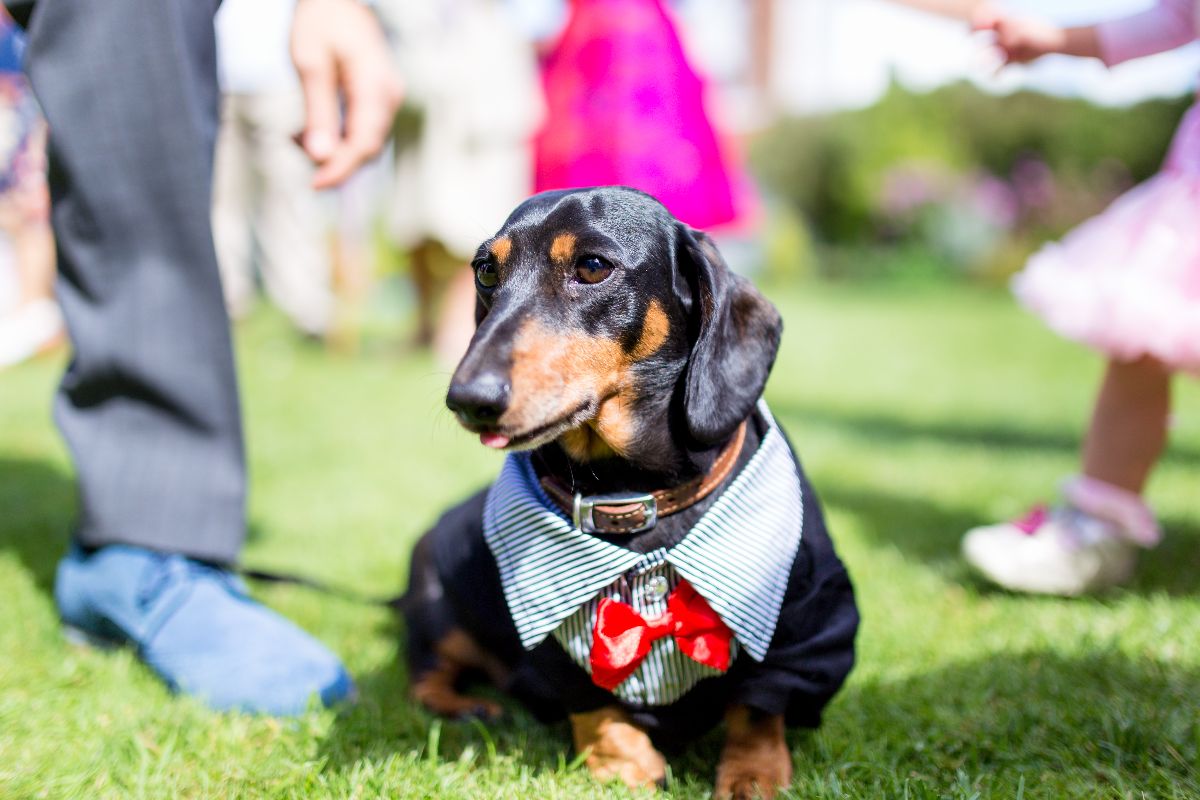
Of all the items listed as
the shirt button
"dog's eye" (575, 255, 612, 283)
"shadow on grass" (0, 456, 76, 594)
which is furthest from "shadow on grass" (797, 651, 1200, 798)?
→ "shadow on grass" (0, 456, 76, 594)

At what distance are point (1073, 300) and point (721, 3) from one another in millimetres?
19120

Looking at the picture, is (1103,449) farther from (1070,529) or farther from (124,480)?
(124,480)

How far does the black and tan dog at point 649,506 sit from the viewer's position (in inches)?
64.3

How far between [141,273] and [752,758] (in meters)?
1.66

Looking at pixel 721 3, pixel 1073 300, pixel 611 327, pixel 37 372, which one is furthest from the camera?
pixel 721 3

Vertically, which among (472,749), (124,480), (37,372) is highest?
(124,480)

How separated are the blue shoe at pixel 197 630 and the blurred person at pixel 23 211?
4.25 m

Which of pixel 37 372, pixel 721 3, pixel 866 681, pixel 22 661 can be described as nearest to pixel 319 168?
pixel 22 661

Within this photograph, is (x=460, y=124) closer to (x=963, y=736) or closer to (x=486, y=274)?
(x=486, y=274)

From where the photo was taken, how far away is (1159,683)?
76.1 inches

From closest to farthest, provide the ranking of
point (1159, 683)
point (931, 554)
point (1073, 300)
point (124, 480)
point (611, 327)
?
point (611, 327)
point (1159, 683)
point (124, 480)
point (1073, 300)
point (931, 554)

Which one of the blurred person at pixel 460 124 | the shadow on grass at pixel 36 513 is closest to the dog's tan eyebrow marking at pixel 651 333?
the shadow on grass at pixel 36 513

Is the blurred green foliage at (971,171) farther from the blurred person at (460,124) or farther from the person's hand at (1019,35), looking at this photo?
the person's hand at (1019,35)

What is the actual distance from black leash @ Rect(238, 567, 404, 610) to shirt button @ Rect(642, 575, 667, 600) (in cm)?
88
